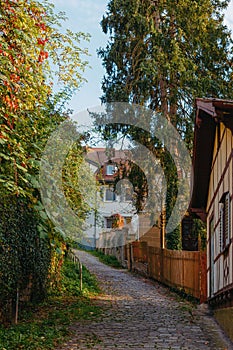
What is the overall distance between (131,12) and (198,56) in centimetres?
338

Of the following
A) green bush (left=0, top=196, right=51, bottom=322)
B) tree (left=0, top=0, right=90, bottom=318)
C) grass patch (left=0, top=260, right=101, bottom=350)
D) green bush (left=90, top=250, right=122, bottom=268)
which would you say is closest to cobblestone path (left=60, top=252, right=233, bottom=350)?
grass patch (left=0, top=260, right=101, bottom=350)

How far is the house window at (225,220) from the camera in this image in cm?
992

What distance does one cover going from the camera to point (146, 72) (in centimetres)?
2077

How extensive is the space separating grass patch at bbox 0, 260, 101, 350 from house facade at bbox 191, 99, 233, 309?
3.04m

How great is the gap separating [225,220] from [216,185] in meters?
1.78

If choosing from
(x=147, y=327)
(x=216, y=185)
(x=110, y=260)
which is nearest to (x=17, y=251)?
(x=147, y=327)

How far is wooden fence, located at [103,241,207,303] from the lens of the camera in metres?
15.3

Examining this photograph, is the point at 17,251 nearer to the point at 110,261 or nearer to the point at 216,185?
the point at 216,185

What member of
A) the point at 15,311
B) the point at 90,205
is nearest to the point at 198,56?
the point at 90,205

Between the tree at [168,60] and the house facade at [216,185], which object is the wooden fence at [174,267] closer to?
the house facade at [216,185]

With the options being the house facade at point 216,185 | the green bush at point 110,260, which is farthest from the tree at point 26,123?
the green bush at point 110,260

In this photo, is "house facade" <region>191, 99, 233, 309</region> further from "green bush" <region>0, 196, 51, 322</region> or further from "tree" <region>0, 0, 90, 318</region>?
"green bush" <region>0, 196, 51, 322</region>

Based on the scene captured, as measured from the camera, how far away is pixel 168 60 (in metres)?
21.2

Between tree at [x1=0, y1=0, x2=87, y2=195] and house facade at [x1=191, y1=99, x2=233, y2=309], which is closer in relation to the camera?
tree at [x1=0, y1=0, x2=87, y2=195]
